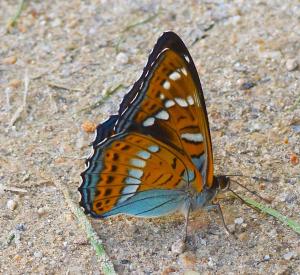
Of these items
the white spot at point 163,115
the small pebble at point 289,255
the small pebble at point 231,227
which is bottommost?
the small pebble at point 231,227

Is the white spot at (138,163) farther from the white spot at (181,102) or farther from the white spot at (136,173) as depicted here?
the white spot at (181,102)

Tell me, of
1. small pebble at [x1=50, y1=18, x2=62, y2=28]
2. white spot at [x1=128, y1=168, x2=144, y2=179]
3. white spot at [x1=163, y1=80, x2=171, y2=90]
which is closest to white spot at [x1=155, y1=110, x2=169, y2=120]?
white spot at [x1=163, y1=80, x2=171, y2=90]

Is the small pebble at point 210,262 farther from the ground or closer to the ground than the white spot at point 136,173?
closer to the ground

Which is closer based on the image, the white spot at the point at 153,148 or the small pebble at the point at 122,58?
the white spot at the point at 153,148

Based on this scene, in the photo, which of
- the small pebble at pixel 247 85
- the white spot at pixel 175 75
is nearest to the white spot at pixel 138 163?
the white spot at pixel 175 75

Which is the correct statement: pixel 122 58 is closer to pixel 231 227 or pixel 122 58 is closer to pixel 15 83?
pixel 15 83

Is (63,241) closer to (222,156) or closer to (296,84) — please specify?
(222,156)

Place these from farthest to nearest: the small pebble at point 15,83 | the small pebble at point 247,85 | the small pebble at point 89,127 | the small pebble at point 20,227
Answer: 1. the small pebble at point 15,83
2. the small pebble at point 247,85
3. the small pebble at point 89,127
4. the small pebble at point 20,227

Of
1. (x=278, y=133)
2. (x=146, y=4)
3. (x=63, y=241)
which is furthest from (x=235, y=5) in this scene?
(x=63, y=241)

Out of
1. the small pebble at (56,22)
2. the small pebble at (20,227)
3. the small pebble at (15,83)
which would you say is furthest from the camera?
the small pebble at (56,22)
